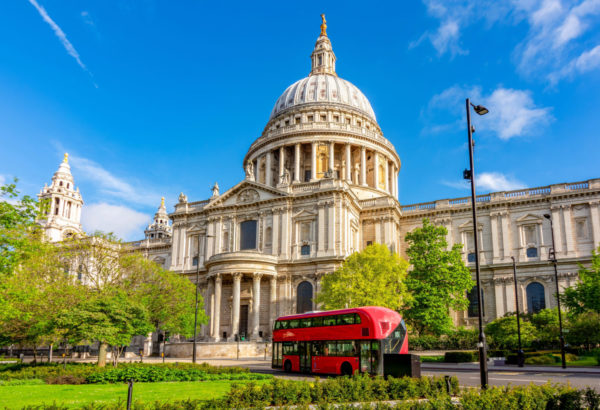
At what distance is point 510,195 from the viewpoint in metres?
63.4

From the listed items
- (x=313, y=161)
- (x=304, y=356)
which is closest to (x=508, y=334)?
(x=304, y=356)

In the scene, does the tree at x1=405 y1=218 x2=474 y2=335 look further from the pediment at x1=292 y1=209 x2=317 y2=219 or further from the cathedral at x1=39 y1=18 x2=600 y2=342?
the pediment at x1=292 y1=209 x2=317 y2=219

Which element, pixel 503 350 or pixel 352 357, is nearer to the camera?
pixel 352 357

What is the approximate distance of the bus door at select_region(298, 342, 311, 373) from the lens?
97.1 feet

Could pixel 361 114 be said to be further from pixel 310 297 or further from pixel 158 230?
pixel 158 230

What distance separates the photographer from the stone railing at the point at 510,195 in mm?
59344

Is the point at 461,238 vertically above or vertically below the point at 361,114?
below

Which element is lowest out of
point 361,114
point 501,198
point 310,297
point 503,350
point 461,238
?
point 503,350

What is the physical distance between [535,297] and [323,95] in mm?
48836

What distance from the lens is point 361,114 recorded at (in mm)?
88250

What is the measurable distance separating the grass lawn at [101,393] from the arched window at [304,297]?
34337 millimetres

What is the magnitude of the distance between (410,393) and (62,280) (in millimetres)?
30354

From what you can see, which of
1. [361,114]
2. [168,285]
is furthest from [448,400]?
[361,114]

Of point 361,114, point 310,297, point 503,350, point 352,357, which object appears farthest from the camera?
point 361,114
